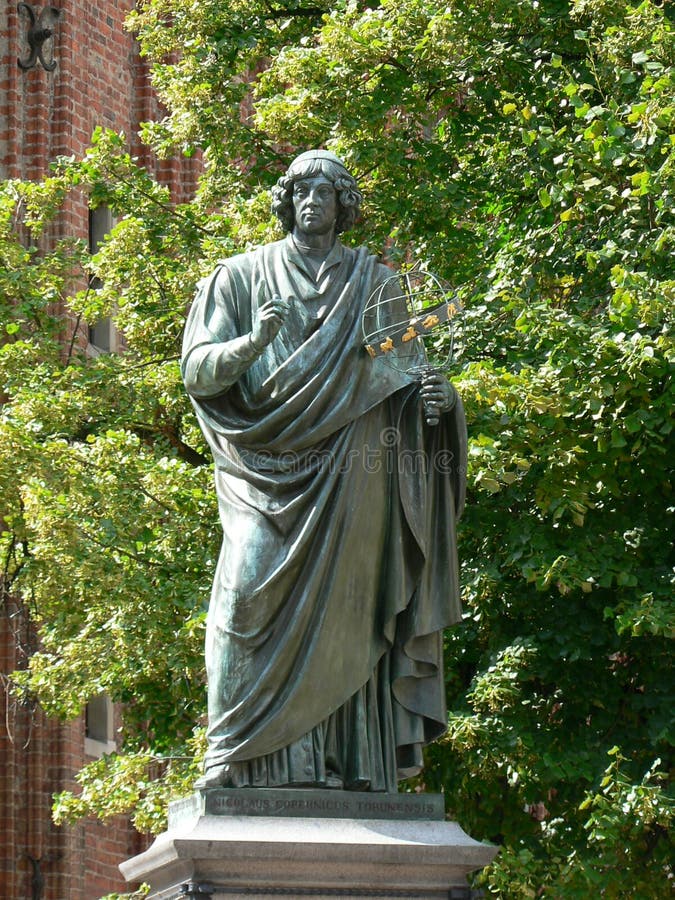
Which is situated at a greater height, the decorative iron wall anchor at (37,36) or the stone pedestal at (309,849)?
the decorative iron wall anchor at (37,36)

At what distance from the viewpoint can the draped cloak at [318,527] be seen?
7.09 metres

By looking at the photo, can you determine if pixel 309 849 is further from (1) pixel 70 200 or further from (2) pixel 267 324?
(1) pixel 70 200

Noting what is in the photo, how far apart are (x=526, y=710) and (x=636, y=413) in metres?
2.29

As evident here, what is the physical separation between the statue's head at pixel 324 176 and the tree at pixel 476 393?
→ 15.5 ft

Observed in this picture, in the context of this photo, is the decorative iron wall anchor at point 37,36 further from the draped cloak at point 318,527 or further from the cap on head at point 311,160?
the draped cloak at point 318,527

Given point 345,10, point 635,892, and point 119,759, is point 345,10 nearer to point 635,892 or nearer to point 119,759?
point 119,759

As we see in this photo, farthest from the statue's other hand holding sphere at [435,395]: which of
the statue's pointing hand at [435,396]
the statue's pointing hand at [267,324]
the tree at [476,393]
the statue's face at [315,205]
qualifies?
the tree at [476,393]

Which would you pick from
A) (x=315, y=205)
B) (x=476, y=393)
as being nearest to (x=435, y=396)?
(x=315, y=205)

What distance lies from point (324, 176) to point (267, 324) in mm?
761

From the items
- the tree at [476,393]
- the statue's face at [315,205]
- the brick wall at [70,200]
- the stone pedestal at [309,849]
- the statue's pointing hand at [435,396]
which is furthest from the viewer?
the brick wall at [70,200]

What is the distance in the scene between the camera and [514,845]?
14672mm

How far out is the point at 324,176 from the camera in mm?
7629

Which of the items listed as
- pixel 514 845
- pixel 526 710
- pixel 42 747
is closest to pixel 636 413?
pixel 526 710

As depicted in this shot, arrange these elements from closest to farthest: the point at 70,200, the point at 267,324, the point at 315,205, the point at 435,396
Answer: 1. the point at 267,324
2. the point at 435,396
3. the point at 315,205
4. the point at 70,200
